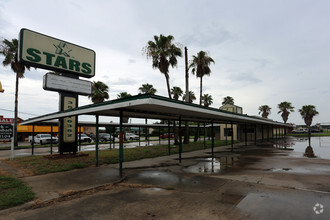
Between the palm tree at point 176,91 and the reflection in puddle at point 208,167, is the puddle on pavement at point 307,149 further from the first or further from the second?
the palm tree at point 176,91

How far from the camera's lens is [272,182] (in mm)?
7367

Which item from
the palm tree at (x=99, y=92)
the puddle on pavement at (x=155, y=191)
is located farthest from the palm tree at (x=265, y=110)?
the puddle on pavement at (x=155, y=191)

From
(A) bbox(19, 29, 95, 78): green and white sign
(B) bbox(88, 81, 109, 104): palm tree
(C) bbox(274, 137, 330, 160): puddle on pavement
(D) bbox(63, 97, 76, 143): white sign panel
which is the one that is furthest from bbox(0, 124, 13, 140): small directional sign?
(B) bbox(88, 81, 109, 104): palm tree

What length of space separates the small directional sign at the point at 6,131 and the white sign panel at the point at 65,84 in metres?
3.69

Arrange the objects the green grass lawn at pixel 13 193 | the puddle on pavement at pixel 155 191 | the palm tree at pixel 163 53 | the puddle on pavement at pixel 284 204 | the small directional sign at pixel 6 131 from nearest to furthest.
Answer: the puddle on pavement at pixel 284 204 < the green grass lawn at pixel 13 193 < the puddle on pavement at pixel 155 191 < the small directional sign at pixel 6 131 < the palm tree at pixel 163 53

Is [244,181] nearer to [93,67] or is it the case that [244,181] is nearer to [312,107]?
[93,67]

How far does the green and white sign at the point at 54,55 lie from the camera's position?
13.5m

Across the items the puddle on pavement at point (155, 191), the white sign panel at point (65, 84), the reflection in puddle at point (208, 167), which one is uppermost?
the white sign panel at point (65, 84)

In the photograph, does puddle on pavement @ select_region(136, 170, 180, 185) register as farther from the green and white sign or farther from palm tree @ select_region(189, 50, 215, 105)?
palm tree @ select_region(189, 50, 215, 105)

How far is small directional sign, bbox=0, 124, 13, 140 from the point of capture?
13297 mm

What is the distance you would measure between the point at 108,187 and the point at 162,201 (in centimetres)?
250

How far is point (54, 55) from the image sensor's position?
1480cm

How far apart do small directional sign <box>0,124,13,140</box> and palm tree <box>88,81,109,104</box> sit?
24523mm

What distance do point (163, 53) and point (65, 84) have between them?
39.0 feet
